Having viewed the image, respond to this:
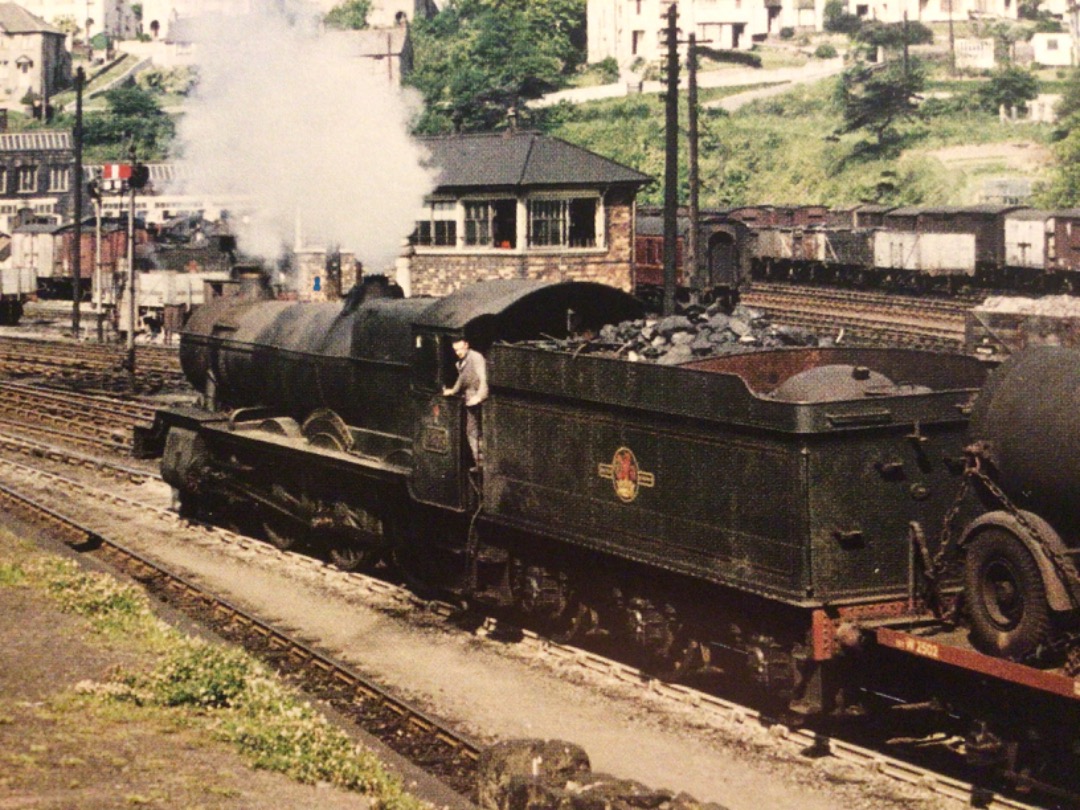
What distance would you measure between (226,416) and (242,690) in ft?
28.1

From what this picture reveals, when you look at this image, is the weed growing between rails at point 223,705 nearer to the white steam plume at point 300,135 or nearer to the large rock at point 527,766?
the large rock at point 527,766

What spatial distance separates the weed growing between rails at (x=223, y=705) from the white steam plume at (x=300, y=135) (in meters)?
9.51

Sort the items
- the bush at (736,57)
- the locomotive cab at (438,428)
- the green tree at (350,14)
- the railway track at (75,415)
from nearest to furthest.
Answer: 1. the locomotive cab at (438,428)
2. the railway track at (75,415)
3. the bush at (736,57)
4. the green tree at (350,14)

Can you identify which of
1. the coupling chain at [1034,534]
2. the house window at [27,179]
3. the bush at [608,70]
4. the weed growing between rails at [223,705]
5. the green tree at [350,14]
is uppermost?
the green tree at [350,14]

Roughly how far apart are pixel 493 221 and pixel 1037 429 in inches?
1430

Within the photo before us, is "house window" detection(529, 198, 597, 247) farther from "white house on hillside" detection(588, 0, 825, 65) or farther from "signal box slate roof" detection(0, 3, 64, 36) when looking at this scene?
"signal box slate roof" detection(0, 3, 64, 36)

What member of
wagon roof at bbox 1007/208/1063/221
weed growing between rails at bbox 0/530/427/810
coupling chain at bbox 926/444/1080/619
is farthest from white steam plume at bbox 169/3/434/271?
wagon roof at bbox 1007/208/1063/221

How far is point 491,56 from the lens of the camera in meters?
122

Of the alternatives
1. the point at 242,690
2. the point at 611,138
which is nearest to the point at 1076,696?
the point at 242,690

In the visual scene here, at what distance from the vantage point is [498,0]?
135 m

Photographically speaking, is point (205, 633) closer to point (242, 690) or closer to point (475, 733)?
point (242, 690)

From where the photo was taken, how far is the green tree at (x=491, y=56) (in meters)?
109

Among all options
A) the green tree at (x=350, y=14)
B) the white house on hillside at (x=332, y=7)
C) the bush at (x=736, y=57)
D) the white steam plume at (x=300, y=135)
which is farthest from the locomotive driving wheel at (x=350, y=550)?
the green tree at (x=350, y=14)

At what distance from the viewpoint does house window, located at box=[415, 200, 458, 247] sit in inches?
1802
